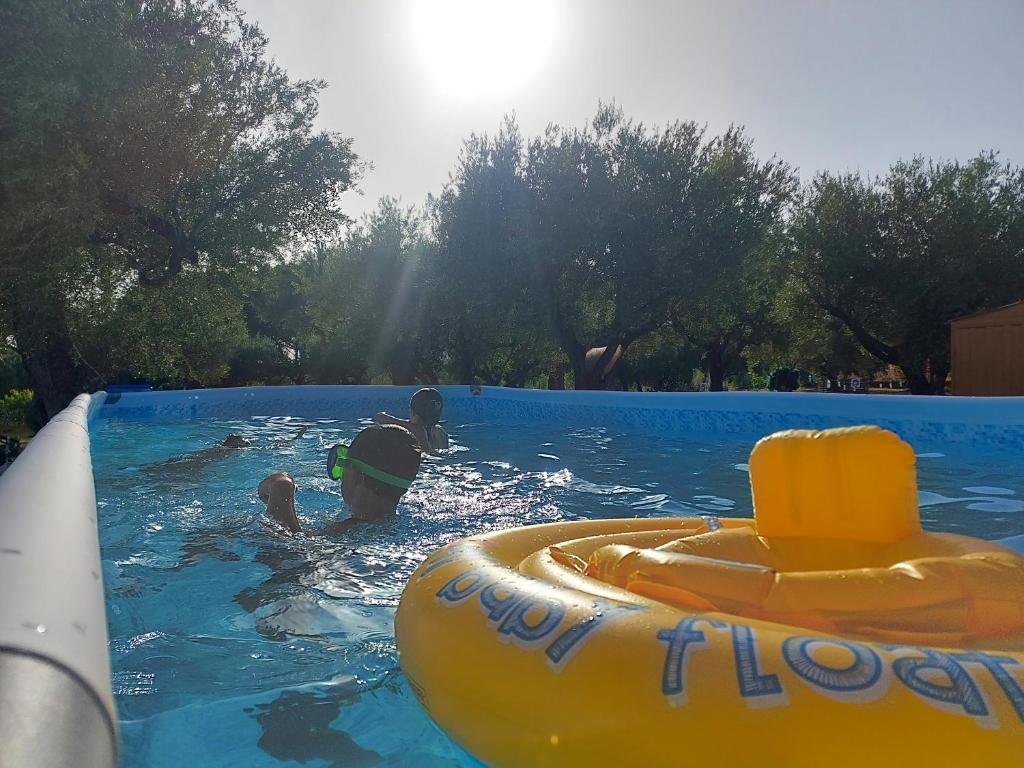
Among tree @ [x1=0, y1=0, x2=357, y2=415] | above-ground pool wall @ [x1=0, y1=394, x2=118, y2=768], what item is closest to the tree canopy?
tree @ [x1=0, y1=0, x2=357, y2=415]

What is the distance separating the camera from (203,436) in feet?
39.6

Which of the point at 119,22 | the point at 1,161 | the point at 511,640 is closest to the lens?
the point at 511,640

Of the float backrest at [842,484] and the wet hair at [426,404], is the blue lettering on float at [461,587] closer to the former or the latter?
the float backrest at [842,484]

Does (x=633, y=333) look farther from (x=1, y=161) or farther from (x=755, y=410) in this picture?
(x=1, y=161)

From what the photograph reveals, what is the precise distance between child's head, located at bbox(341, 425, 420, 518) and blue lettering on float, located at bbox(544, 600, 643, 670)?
2789mm

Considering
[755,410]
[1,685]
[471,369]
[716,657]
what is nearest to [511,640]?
[716,657]

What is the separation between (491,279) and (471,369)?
663 cm

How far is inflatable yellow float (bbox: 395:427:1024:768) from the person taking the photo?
145cm

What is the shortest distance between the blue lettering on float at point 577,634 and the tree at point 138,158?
13.0m

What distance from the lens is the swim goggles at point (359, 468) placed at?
4637 millimetres

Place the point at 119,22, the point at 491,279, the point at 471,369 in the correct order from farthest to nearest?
the point at 471,369 < the point at 491,279 < the point at 119,22

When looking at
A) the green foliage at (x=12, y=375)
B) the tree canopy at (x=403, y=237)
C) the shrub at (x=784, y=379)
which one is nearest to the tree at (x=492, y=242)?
the tree canopy at (x=403, y=237)

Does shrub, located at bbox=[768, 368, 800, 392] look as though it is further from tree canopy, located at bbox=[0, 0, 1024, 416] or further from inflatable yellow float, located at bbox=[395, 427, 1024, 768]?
inflatable yellow float, located at bbox=[395, 427, 1024, 768]

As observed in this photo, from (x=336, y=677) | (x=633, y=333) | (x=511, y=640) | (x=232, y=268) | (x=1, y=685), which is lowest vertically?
(x=336, y=677)
